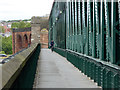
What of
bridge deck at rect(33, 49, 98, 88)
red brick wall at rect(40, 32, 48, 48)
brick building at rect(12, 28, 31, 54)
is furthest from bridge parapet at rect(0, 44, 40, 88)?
brick building at rect(12, 28, 31, 54)

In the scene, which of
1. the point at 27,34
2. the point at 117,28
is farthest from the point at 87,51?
the point at 27,34

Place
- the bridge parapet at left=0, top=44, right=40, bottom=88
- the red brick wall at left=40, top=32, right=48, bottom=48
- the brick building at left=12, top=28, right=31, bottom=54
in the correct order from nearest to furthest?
1. the bridge parapet at left=0, top=44, right=40, bottom=88
2. the red brick wall at left=40, top=32, right=48, bottom=48
3. the brick building at left=12, top=28, right=31, bottom=54

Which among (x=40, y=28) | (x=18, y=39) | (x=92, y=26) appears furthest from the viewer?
(x=18, y=39)

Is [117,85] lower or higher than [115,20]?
lower

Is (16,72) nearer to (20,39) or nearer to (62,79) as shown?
(62,79)

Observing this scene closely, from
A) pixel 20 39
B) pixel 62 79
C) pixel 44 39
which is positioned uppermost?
pixel 44 39

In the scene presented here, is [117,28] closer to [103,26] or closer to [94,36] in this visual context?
[103,26]

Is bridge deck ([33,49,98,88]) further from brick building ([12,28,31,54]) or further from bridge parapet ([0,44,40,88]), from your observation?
brick building ([12,28,31,54])

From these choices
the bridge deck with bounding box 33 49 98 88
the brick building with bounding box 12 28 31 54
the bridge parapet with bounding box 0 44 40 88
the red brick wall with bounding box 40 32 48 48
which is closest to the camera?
the bridge parapet with bounding box 0 44 40 88

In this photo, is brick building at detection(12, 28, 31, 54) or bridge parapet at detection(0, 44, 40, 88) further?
brick building at detection(12, 28, 31, 54)

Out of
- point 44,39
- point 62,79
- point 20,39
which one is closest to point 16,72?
point 62,79

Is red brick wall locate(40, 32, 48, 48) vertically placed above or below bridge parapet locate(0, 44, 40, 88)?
below

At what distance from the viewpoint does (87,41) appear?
10.6 meters

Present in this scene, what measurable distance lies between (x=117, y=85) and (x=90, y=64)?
3.74 m
